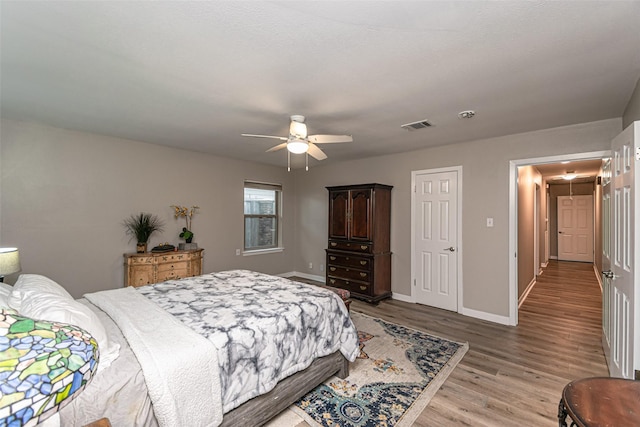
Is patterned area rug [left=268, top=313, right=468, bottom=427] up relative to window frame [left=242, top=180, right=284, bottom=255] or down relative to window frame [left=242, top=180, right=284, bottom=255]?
down

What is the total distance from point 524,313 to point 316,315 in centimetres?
361

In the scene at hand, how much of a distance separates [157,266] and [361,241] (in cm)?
303

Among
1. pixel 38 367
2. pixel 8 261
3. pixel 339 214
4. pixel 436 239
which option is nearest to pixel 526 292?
pixel 436 239

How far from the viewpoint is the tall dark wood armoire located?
461 centimetres

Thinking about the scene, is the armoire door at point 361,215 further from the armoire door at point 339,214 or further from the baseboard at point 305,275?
the baseboard at point 305,275

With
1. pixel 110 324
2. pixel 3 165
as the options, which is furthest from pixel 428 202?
pixel 3 165

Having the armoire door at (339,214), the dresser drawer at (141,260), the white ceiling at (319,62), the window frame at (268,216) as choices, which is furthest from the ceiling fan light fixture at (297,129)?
the window frame at (268,216)

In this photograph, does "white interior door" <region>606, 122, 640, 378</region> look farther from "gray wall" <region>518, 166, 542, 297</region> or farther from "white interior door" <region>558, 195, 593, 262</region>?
"white interior door" <region>558, 195, 593, 262</region>

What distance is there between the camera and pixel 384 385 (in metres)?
2.39

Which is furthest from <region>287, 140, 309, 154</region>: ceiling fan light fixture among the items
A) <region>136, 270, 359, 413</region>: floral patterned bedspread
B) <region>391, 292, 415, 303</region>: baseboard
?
<region>391, 292, 415, 303</region>: baseboard

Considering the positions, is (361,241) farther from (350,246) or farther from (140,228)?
(140,228)

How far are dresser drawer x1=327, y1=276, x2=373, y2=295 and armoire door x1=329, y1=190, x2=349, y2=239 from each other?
2.43 feet

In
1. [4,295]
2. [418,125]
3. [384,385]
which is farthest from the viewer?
[418,125]

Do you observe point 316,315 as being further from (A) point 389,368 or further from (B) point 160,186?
(B) point 160,186
